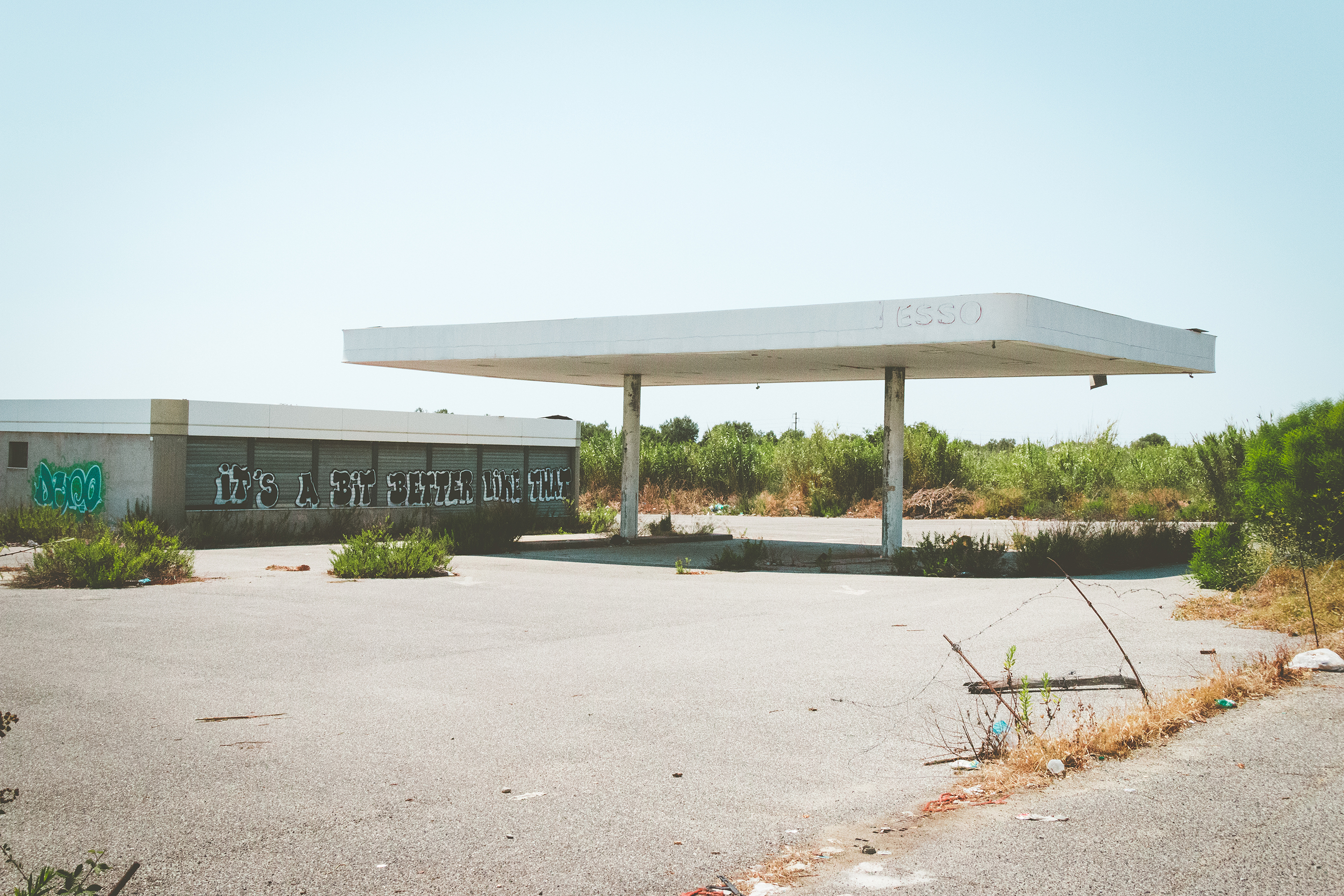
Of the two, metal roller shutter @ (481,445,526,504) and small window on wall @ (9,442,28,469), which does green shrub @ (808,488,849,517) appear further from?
→ small window on wall @ (9,442,28,469)

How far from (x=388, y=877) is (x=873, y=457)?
36.5m

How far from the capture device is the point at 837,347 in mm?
17656

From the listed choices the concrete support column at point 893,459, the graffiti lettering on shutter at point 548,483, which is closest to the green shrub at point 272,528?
the graffiti lettering on shutter at point 548,483

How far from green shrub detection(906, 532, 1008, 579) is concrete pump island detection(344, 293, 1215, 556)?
222cm

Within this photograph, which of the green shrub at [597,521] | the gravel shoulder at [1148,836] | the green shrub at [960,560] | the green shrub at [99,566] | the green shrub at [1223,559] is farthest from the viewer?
the green shrub at [597,521]

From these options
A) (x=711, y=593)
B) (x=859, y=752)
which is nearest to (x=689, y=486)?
(x=711, y=593)

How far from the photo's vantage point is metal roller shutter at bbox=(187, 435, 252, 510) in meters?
22.8

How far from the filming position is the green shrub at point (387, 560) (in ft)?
53.9

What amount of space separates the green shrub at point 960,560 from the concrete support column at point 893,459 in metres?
1.54

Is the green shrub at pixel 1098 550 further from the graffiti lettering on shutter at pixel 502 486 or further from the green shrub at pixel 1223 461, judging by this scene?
the graffiti lettering on shutter at pixel 502 486

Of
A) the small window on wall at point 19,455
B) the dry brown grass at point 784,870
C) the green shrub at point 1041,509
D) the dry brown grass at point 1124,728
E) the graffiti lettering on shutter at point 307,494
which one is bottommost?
the dry brown grass at point 784,870

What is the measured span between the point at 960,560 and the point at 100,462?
1837 centimetres

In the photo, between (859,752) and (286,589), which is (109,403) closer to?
(286,589)

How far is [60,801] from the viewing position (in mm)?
5355
